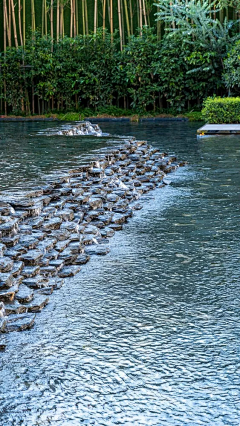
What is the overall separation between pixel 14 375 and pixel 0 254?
1.34 meters

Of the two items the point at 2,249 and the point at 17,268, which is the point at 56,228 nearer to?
the point at 2,249

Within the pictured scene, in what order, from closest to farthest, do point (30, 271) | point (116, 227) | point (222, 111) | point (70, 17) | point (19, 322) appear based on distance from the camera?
1. point (19, 322)
2. point (30, 271)
3. point (116, 227)
4. point (222, 111)
5. point (70, 17)

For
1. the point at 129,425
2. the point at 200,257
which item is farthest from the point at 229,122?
the point at 129,425

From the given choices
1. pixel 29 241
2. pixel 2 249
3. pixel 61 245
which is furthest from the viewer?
pixel 61 245

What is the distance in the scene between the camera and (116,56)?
16.8 metres

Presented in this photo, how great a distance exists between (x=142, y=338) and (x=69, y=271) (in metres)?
1.15

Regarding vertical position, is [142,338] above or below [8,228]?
below

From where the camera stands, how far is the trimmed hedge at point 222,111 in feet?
43.7

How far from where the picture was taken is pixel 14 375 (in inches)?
116

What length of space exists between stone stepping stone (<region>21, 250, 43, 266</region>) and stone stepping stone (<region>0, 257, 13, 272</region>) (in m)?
0.19

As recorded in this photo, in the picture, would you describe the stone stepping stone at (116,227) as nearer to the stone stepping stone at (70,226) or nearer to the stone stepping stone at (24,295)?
the stone stepping stone at (70,226)

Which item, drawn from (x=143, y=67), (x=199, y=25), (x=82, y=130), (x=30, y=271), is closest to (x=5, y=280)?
(x=30, y=271)

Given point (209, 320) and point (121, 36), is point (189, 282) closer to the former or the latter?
point (209, 320)

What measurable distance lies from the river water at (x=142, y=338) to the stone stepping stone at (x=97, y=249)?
7 centimetres
